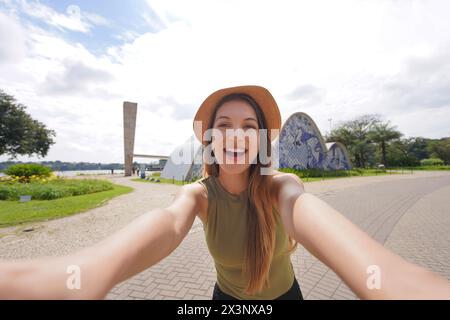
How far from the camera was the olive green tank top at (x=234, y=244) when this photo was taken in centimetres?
159

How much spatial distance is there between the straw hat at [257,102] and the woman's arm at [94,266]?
3.39 feet

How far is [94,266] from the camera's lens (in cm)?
89

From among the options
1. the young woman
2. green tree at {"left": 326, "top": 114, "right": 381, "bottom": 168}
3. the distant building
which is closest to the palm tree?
green tree at {"left": 326, "top": 114, "right": 381, "bottom": 168}

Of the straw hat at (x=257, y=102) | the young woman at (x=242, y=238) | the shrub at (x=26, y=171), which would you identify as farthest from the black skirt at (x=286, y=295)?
the shrub at (x=26, y=171)

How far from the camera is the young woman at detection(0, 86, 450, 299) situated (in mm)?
823

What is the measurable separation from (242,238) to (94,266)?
1.00 m

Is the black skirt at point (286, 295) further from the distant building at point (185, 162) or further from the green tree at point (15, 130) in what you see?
the green tree at point (15, 130)

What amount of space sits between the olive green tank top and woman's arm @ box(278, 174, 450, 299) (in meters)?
0.43

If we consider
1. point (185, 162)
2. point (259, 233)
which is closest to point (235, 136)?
point (259, 233)

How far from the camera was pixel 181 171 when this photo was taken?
906 inches

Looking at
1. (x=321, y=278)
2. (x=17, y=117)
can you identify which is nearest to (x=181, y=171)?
(x=321, y=278)
